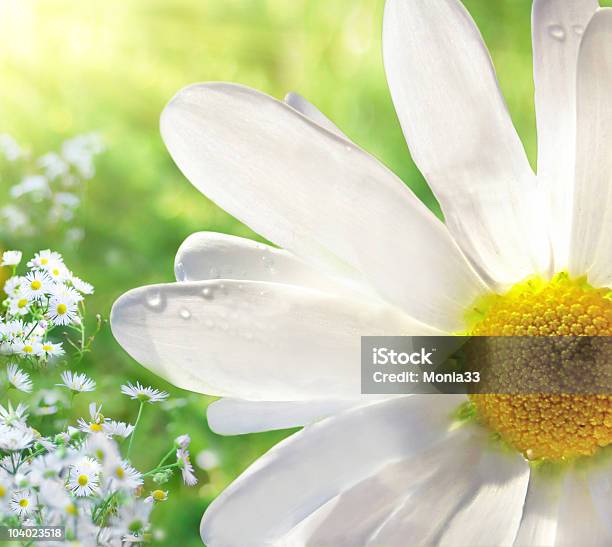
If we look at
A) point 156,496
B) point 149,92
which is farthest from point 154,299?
point 149,92

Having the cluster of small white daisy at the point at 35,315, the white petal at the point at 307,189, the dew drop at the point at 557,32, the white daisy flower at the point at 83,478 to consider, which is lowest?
the white daisy flower at the point at 83,478

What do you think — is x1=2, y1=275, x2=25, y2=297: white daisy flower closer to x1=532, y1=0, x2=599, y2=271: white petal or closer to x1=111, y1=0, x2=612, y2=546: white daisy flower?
x1=111, y1=0, x2=612, y2=546: white daisy flower

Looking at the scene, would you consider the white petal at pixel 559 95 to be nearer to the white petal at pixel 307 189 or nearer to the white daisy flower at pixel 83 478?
the white petal at pixel 307 189

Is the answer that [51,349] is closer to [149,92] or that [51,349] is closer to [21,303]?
[21,303]

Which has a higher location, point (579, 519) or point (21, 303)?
point (21, 303)

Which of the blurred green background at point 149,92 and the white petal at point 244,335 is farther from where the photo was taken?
the blurred green background at point 149,92

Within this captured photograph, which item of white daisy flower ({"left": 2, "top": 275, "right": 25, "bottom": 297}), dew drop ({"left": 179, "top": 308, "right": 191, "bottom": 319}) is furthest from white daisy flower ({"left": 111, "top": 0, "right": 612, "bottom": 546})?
white daisy flower ({"left": 2, "top": 275, "right": 25, "bottom": 297})

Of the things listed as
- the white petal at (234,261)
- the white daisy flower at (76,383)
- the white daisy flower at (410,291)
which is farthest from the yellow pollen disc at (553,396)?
the white daisy flower at (76,383)
